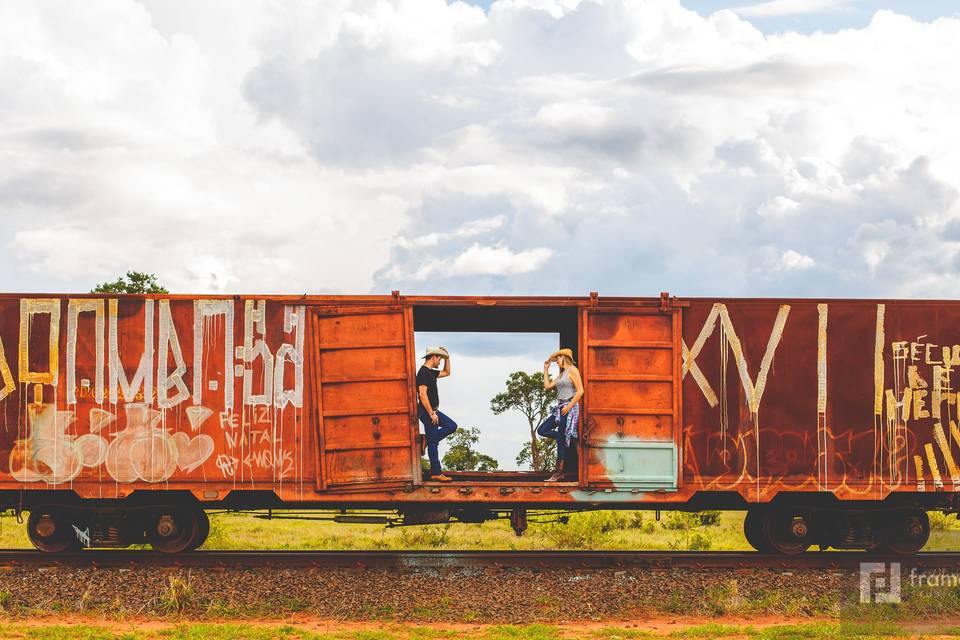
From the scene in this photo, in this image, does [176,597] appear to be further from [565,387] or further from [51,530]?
[565,387]

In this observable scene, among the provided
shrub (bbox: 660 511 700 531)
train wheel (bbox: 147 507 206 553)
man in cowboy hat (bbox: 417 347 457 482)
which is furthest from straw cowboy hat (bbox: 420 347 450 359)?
shrub (bbox: 660 511 700 531)

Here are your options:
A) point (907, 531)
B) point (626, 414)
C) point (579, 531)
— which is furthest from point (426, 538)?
point (907, 531)

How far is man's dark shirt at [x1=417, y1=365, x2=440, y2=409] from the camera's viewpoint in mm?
11438

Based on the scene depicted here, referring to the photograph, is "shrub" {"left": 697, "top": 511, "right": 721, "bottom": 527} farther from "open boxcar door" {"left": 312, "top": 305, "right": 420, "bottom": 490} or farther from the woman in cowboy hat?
"open boxcar door" {"left": 312, "top": 305, "right": 420, "bottom": 490}

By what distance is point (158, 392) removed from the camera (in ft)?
36.9

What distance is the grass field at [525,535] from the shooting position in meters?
15.1

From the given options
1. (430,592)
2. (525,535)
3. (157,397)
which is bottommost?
(525,535)

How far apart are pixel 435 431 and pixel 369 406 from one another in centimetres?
Result: 92

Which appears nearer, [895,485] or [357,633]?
[357,633]

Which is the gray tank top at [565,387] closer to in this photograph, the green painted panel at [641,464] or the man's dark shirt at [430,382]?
the green painted panel at [641,464]

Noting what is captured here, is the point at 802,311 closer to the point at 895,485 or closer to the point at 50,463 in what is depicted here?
the point at 895,485

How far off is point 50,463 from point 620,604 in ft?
24.0

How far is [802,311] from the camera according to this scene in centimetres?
1162

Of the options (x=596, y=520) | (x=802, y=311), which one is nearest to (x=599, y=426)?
(x=802, y=311)
